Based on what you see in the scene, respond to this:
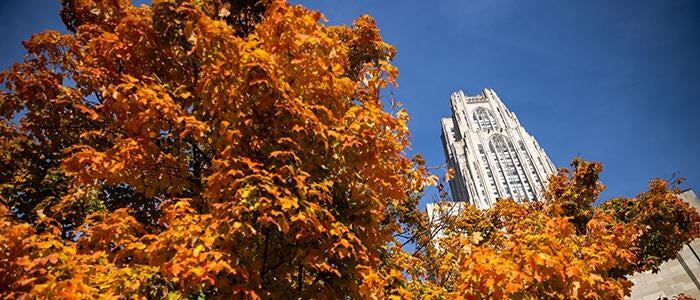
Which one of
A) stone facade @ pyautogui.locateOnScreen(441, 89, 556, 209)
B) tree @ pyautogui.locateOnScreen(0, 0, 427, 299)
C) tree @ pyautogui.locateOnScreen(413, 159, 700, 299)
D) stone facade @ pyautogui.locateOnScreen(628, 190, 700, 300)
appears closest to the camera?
tree @ pyautogui.locateOnScreen(0, 0, 427, 299)

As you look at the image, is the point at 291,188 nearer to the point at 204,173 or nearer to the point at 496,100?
the point at 204,173

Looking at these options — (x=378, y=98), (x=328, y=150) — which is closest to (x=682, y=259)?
(x=378, y=98)

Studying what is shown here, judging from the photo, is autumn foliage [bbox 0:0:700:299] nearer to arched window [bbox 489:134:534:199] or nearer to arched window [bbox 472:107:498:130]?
arched window [bbox 489:134:534:199]

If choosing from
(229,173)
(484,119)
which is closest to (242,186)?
(229,173)

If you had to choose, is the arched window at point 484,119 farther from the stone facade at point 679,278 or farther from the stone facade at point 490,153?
the stone facade at point 679,278

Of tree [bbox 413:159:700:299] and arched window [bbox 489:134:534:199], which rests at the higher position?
arched window [bbox 489:134:534:199]

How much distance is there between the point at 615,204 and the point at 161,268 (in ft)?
48.0

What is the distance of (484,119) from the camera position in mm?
100750

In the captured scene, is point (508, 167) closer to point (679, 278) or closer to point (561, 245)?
point (679, 278)

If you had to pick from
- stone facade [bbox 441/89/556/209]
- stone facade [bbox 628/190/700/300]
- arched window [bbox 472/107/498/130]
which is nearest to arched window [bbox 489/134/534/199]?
stone facade [bbox 441/89/556/209]

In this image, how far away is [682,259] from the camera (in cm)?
1446

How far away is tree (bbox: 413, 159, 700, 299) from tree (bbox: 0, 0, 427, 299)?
1.27m

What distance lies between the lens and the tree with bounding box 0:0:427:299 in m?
3.32

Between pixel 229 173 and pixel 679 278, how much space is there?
61.5 feet
